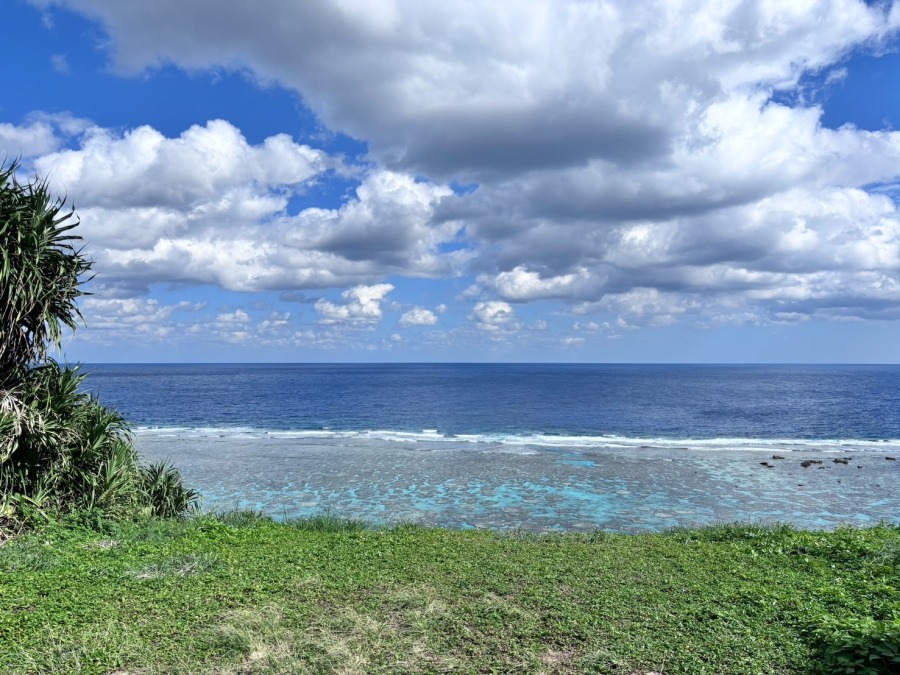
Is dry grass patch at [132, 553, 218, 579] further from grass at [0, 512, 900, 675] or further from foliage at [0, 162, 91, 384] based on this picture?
foliage at [0, 162, 91, 384]

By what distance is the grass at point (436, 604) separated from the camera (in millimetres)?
6496

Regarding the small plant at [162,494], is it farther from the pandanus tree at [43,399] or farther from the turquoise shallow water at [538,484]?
the turquoise shallow water at [538,484]

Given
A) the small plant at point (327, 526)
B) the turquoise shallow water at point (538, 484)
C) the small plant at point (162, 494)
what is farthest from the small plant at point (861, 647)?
the small plant at point (162, 494)

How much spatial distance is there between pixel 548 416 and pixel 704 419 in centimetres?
1790

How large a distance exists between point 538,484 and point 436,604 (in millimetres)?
20281

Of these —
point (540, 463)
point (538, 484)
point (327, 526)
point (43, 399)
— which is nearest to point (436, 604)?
point (327, 526)

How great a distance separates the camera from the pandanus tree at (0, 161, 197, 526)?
36.2 ft

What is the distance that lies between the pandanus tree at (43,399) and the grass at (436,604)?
1.28 meters

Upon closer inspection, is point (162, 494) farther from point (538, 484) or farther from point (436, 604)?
point (538, 484)

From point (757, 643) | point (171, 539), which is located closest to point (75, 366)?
point (171, 539)

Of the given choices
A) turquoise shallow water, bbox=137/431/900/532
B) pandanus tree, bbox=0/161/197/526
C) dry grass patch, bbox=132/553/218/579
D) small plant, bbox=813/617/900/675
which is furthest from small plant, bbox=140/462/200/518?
small plant, bbox=813/617/900/675

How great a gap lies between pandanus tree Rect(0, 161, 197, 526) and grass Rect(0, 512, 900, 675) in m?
1.28

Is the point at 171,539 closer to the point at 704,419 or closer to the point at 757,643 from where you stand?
the point at 757,643

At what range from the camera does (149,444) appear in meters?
41.3
